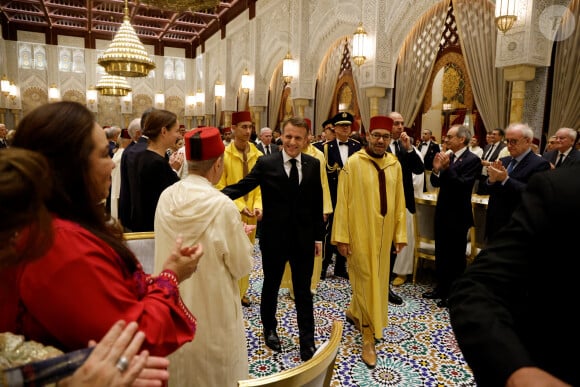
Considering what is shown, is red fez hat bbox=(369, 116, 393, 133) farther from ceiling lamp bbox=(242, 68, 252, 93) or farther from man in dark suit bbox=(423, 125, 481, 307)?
ceiling lamp bbox=(242, 68, 252, 93)

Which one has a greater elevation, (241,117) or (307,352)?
(241,117)

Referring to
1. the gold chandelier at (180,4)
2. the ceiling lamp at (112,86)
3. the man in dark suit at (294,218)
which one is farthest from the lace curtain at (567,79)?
the ceiling lamp at (112,86)

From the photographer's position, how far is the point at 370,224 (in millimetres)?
2891

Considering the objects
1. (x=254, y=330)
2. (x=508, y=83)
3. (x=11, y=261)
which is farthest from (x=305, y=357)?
(x=508, y=83)

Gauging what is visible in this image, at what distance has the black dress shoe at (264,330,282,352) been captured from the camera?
301 cm

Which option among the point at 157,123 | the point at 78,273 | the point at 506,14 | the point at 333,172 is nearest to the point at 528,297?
the point at 78,273

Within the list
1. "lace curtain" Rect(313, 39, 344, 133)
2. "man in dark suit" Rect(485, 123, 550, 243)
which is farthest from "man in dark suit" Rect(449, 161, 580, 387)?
"lace curtain" Rect(313, 39, 344, 133)

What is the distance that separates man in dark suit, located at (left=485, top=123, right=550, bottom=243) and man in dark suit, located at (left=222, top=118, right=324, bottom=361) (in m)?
1.58

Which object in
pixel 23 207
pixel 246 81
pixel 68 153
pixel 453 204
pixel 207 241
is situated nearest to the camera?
pixel 23 207

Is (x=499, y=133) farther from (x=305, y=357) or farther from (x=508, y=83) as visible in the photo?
(x=305, y=357)

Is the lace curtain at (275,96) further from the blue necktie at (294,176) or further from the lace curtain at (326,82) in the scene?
the blue necktie at (294,176)

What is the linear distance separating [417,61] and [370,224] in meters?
5.88

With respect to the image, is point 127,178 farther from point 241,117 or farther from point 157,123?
point 241,117

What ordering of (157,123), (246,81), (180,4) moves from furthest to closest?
1. (246,81)
2. (180,4)
3. (157,123)
